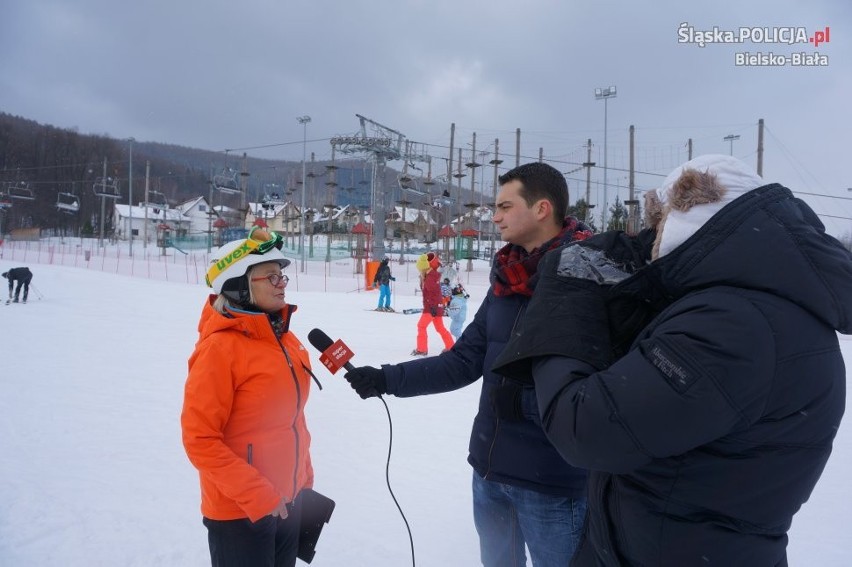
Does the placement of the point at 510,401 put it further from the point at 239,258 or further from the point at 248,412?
the point at 239,258

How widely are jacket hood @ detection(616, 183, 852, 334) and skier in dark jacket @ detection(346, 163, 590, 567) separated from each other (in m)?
0.92

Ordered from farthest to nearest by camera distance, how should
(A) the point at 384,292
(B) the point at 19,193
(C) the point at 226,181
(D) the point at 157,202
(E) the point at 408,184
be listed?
(D) the point at 157,202, (B) the point at 19,193, (C) the point at 226,181, (E) the point at 408,184, (A) the point at 384,292

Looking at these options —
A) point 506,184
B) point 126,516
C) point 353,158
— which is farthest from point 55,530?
point 353,158

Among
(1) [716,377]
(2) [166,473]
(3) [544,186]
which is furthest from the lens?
(2) [166,473]

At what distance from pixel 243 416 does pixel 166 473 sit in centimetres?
287

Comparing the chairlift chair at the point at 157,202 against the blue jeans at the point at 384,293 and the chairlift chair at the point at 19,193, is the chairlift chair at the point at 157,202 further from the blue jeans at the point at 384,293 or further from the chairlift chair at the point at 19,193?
the blue jeans at the point at 384,293

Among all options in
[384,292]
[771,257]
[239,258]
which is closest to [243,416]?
[239,258]

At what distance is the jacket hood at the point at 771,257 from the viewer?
1065 millimetres

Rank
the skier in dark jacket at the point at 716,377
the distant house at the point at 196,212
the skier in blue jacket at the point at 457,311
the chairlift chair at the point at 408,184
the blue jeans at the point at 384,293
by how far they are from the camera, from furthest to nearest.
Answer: the distant house at the point at 196,212
the chairlift chair at the point at 408,184
the blue jeans at the point at 384,293
the skier in blue jacket at the point at 457,311
the skier in dark jacket at the point at 716,377

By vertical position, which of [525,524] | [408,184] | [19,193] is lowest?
[525,524]

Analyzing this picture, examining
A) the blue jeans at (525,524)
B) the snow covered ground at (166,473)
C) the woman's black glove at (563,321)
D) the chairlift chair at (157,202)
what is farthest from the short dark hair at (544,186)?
the chairlift chair at (157,202)

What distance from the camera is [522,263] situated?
6.94 ft

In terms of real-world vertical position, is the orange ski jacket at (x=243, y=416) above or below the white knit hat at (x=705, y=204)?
below

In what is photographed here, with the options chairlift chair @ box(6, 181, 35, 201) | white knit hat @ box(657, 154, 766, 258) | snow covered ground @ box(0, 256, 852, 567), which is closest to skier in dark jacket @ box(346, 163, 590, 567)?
white knit hat @ box(657, 154, 766, 258)
